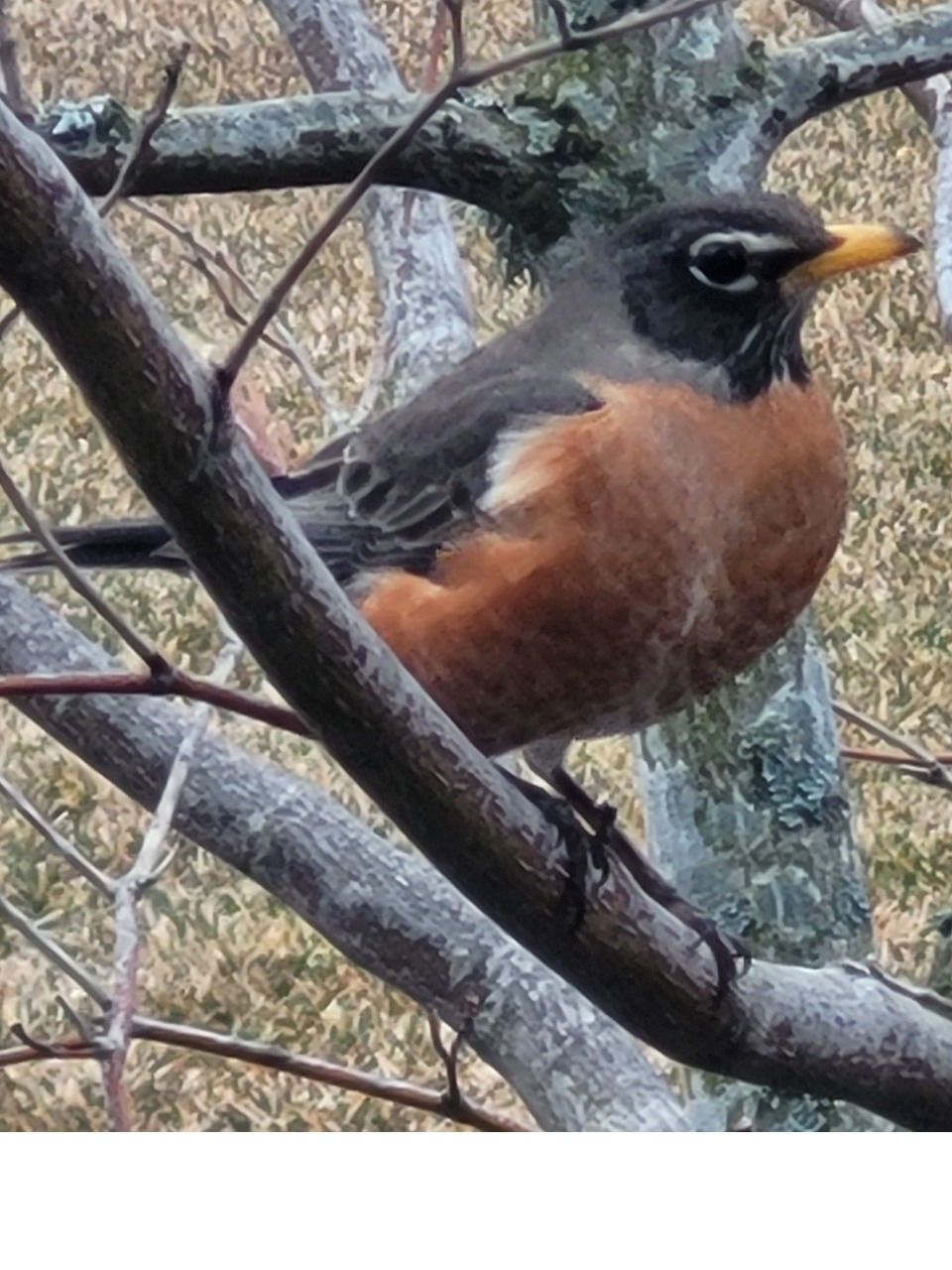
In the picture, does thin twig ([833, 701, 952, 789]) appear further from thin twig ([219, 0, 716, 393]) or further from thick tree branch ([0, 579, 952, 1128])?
thin twig ([219, 0, 716, 393])

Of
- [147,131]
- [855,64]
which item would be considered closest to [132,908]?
[147,131]

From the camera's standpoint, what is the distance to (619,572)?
134 cm

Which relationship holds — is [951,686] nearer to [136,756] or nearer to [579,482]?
[579,482]

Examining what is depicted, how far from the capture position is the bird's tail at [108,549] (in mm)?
1240

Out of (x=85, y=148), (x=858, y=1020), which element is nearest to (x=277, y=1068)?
(x=858, y=1020)

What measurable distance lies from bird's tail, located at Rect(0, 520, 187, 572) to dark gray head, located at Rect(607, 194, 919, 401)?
1.51 feet

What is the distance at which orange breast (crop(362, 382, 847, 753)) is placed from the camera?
1.33m

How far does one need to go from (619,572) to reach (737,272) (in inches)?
11.0

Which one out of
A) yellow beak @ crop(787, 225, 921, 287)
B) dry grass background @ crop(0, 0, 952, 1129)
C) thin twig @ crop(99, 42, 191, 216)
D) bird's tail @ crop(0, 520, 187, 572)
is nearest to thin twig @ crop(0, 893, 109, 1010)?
dry grass background @ crop(0, 0, 952, 1129)

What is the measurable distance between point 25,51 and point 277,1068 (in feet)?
2.91

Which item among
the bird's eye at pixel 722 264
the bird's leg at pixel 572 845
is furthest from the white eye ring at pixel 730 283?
the bird's leg at pixel 572 845

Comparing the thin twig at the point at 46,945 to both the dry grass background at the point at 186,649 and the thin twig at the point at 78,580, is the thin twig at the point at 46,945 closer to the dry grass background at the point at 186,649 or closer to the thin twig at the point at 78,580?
the dry grass background at the point at 186,649

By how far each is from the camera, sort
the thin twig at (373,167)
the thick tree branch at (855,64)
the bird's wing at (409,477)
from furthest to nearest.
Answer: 1. the thick tree branch at (855,64)
2. the bird's wing at (409,477)
3. the thin twig at (373,167)
